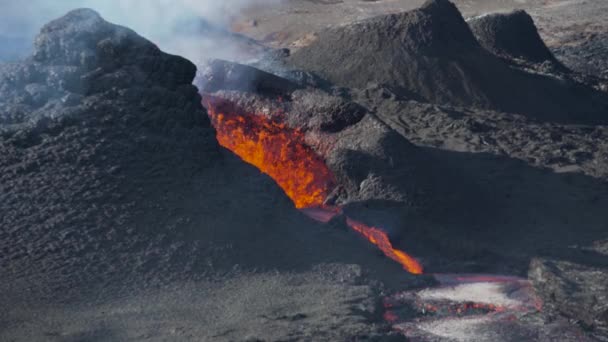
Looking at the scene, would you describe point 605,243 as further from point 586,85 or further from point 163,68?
point 586,85

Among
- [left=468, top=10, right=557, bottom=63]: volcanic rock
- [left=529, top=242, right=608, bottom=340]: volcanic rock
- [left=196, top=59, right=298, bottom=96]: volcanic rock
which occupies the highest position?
[left=468, top=10, right=557, bottom=63]: volcanic rock

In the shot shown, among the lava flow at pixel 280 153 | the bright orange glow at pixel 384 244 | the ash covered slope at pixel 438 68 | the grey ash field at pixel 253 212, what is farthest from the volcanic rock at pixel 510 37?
the bright orange glow at pixel 384 244

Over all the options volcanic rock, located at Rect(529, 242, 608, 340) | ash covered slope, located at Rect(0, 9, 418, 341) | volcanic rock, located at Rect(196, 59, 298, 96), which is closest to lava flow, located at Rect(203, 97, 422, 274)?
volcanic rock, located at Rect(196, 59, 298, 96)

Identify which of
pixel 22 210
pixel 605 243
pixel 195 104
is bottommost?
pixel 605 243

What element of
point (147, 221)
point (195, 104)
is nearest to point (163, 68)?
point (195, 104)

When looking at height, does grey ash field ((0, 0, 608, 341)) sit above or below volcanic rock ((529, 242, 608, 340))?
above

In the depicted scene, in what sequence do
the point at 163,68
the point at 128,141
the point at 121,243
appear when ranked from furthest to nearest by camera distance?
1. the point at 163,68
2. the point at 128,141
3. the point at 121,243

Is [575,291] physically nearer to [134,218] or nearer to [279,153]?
[134,218]

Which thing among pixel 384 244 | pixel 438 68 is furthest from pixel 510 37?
pixel 384 244

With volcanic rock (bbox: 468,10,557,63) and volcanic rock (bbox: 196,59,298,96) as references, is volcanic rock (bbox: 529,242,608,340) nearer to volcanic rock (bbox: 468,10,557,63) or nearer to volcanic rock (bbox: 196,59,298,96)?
volcanic rock (bbox: 196,59,298,96)
